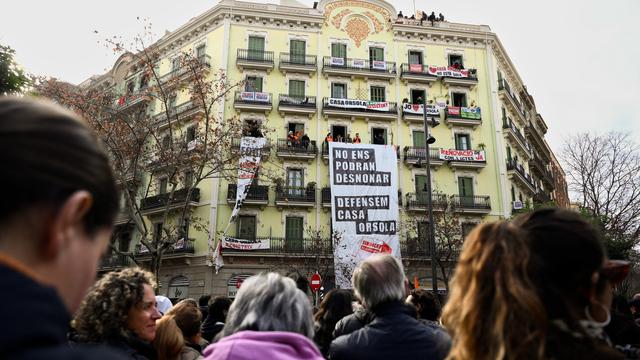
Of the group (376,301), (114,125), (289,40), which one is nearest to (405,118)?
(289,40)

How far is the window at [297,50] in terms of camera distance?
2812 centimetres

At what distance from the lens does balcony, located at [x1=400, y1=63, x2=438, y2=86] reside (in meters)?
28.5

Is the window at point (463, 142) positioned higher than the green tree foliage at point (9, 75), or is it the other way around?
the window at point (463, 142)

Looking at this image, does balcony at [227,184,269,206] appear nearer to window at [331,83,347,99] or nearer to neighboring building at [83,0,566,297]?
neighboring building at [83,0,566,297]

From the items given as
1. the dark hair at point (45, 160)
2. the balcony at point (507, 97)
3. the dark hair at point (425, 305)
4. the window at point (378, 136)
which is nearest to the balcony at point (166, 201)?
the window at point (378, 136)

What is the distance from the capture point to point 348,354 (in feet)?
8.91

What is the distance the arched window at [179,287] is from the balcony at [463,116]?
1861 centimetres

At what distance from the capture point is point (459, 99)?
2969 centimetres

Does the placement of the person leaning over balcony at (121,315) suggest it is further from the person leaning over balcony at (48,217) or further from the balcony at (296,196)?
the balcony at (296,196)

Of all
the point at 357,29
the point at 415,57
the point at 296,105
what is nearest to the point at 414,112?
the point at 415,57

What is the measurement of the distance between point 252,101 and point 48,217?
26092 mm

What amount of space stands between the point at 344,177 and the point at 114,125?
30.4 ft

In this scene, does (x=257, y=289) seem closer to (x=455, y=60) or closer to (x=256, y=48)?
(x=256, y=48)

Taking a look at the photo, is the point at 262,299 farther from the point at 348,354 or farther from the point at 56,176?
the point at 56,176
